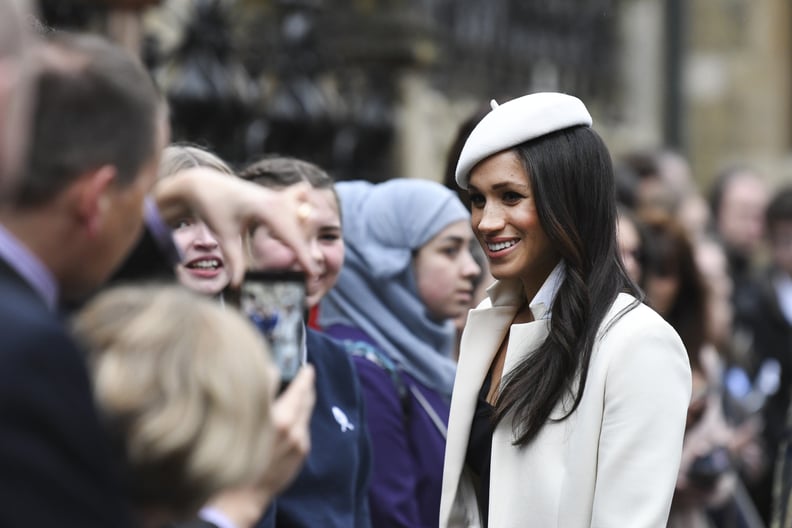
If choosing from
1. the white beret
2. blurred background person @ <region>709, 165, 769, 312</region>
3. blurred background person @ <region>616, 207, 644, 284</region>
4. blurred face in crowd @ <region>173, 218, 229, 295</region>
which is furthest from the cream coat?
blurred background person @ <region>709, 165, 769, 312</region>

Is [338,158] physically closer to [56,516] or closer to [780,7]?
[56,516]

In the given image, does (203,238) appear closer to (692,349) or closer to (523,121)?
(523,121)

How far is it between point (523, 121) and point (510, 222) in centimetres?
23

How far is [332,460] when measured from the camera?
3682mm

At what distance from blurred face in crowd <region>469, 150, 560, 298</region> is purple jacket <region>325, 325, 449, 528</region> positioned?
0.95 metres

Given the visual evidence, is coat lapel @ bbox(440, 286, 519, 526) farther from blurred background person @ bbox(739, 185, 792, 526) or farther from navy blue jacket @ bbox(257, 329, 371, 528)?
blurred background person @ bbox(739, 185, 792, 526)

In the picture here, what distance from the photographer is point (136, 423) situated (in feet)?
6.31

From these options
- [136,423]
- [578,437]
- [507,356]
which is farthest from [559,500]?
[136,423]

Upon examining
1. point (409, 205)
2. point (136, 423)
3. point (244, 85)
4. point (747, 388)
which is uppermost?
point (136, 423)

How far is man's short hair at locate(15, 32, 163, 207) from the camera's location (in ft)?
6.34

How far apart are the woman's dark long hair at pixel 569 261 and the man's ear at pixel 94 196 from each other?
4.98 ft

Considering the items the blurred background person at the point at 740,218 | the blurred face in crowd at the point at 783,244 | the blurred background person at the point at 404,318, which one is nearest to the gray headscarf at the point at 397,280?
the blurred background person at the point at 404,318

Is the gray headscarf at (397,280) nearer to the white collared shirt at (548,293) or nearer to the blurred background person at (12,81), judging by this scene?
the white collared shirt at (548,293)

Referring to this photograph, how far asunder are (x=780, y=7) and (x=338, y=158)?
12.4 metres
